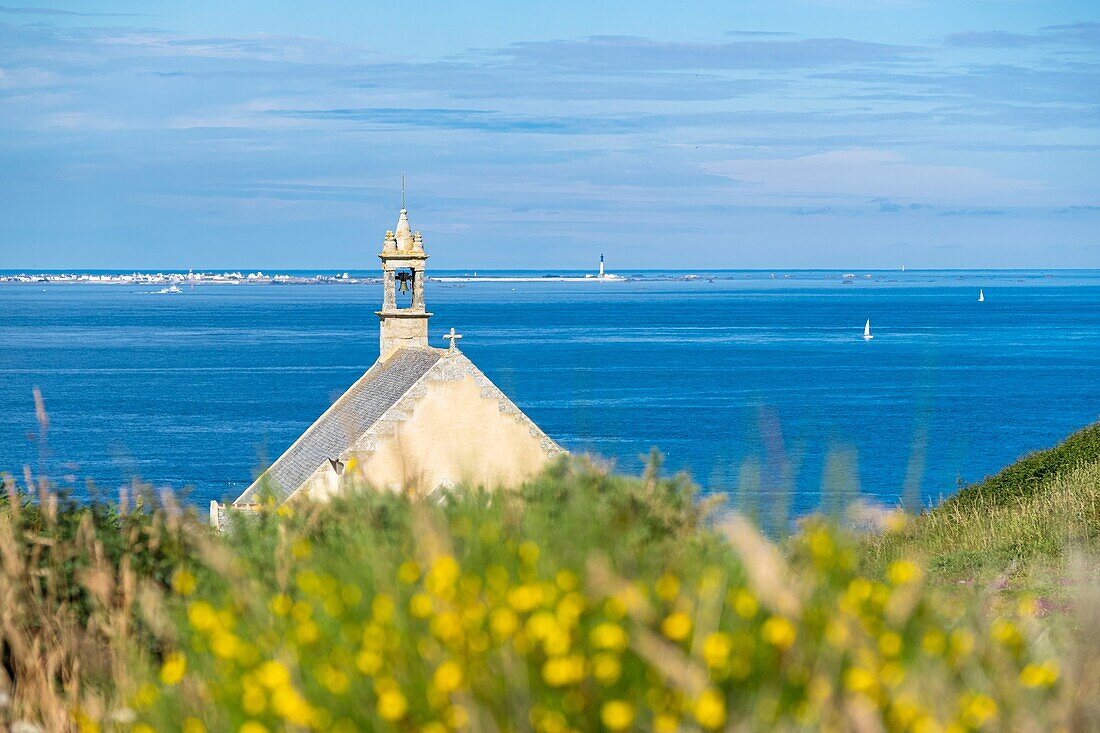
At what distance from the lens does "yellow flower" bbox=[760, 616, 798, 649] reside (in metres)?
4.25

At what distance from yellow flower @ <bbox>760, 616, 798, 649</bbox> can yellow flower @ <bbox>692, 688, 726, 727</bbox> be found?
331mm

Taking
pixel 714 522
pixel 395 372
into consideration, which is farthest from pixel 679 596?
pixel 395 372

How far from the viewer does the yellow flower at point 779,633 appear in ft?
13.9

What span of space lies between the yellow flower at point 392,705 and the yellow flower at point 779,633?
47.3 inches

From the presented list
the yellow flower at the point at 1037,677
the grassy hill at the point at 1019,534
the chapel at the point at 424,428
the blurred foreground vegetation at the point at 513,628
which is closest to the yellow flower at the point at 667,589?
the blurred foreground vegetation at the point at 513,628

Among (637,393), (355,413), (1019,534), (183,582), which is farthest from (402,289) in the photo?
(637,393)

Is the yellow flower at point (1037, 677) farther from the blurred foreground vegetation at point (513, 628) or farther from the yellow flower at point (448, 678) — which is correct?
the yellow flower at point (448, 678)

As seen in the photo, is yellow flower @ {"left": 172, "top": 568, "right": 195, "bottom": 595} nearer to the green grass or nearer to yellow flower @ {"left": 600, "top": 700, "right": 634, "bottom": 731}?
yellow flower @ {"left": 600, "top": 700, "right": 634, "bottom": 731}

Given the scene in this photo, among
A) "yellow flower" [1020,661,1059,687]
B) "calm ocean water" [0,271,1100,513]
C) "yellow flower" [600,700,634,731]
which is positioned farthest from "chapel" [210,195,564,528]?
"yellow flower" [600,700,634,731]

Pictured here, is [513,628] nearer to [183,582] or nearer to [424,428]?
[183,582]

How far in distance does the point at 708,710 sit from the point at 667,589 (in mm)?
1144

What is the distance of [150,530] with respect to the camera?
277 inches

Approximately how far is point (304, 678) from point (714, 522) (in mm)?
3159

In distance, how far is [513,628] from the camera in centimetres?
438
